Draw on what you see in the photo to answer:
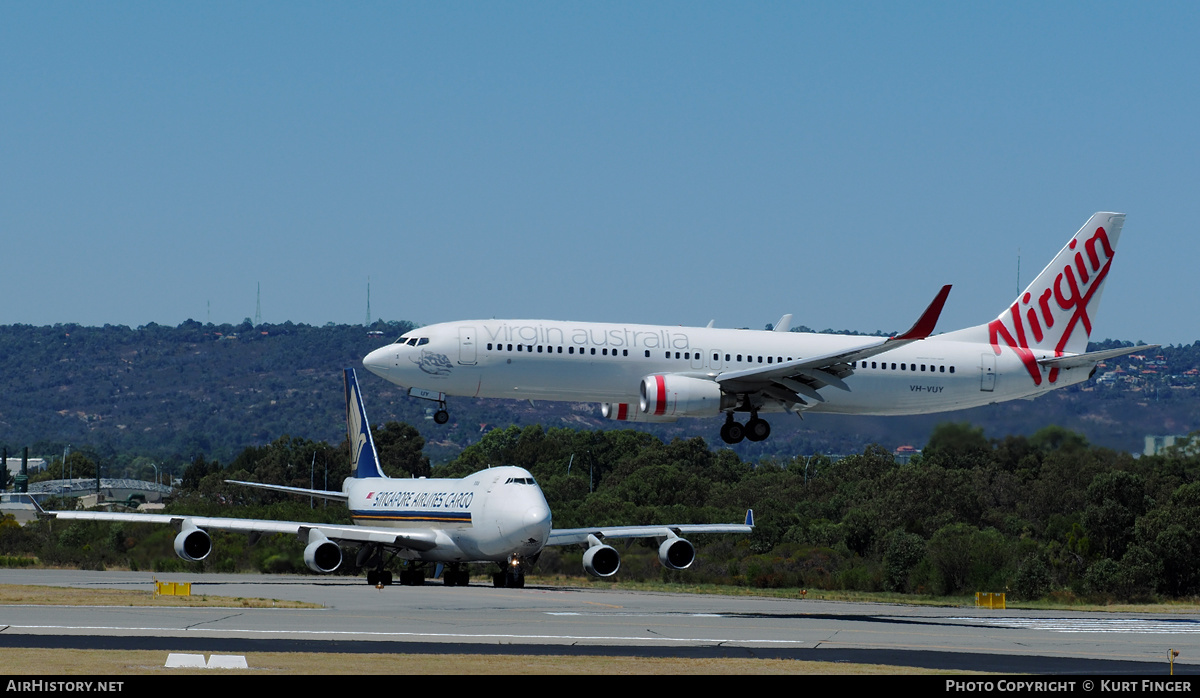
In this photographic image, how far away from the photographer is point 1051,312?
50.3m

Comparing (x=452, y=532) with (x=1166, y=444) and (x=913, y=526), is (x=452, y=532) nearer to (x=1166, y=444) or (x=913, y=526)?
(x=913, y=526)

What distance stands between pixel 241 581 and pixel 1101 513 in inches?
1799

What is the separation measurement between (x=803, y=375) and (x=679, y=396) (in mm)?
4089

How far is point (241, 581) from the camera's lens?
6456cm

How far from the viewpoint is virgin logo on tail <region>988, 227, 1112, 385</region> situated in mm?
49656

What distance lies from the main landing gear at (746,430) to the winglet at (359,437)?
34.7 meters

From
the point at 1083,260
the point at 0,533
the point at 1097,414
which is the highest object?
the point at 1083,260

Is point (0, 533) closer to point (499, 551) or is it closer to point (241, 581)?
point (241, 581)

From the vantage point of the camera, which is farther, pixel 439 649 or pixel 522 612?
pixel 522 612

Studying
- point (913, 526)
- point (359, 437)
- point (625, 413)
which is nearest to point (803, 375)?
point (625, 413)

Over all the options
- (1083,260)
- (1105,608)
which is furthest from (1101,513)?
(1083,260)

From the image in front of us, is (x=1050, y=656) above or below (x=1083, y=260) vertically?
below

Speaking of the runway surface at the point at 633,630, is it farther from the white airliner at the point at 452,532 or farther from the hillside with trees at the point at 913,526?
the hillside with trees at the point at 913,526

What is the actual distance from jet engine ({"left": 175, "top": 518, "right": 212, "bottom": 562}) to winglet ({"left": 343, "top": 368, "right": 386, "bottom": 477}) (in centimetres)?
1473
